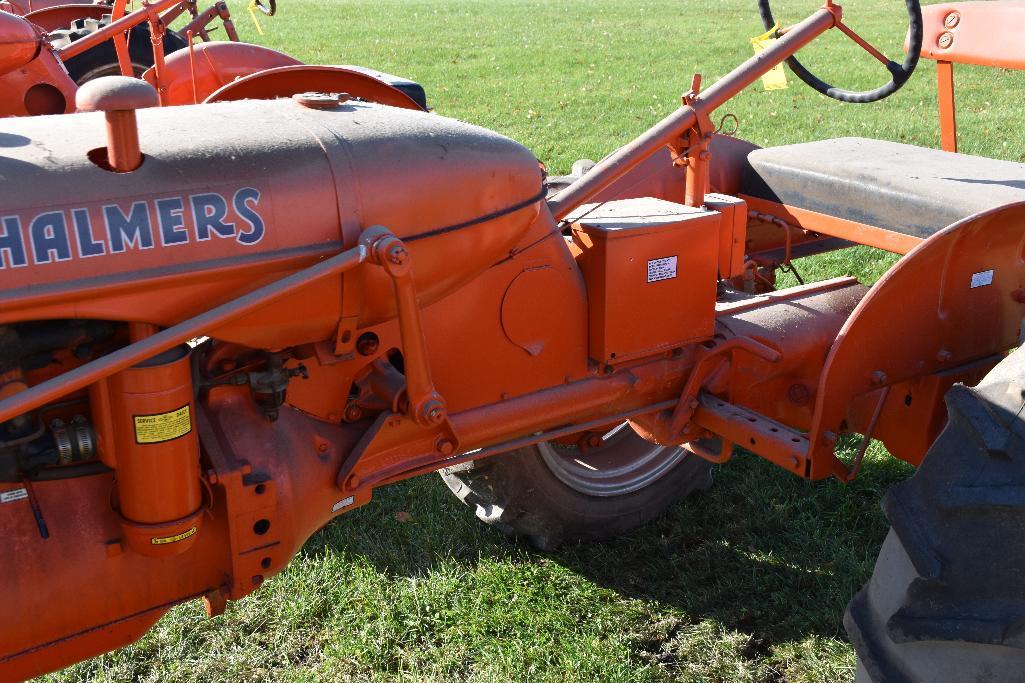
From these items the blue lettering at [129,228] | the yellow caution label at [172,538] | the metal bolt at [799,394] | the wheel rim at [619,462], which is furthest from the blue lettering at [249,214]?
the wheel rim at [619,462]

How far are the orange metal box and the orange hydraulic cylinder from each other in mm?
901

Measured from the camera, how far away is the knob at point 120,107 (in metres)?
1.51

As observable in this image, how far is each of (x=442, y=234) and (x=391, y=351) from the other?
0.34 metres

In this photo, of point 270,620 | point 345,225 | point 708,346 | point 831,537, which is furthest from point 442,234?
point 831,537

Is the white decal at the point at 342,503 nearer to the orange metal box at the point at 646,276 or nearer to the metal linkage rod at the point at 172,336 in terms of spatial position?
the metal linkage rod at the point at 172,336

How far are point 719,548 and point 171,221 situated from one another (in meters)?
2.06

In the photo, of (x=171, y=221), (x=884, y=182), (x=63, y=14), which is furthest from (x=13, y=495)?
(x=63, y=14)

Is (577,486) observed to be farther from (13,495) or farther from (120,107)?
(120,107)

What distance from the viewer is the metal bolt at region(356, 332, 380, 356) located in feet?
6.59

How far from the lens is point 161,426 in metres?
1.67

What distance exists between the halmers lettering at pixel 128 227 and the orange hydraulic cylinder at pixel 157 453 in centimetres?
20

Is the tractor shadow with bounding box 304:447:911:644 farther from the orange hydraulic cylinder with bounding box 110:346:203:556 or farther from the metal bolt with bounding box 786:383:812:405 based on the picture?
the orange hydraulic cylinder with bounding box 110:346:203:556

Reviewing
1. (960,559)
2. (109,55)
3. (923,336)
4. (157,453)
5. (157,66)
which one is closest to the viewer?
(157,453)

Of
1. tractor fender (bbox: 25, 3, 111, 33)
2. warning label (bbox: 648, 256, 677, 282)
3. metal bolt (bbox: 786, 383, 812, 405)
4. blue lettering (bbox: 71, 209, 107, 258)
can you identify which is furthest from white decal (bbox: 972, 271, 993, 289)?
tractor fender (bbox: 25, 3, 111, 33)
